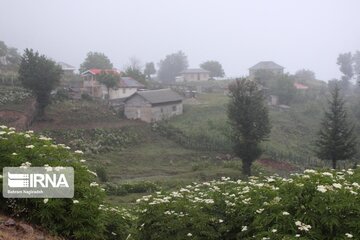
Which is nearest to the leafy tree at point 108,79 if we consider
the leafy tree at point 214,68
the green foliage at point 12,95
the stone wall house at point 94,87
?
the stone wall house at point 94,87

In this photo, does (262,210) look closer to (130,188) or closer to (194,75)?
(130,188)

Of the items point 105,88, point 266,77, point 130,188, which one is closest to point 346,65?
point 266,77

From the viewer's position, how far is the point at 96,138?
152 ft

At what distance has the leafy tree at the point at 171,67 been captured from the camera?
402 feet

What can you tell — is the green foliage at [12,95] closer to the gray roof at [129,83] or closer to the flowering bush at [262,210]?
→ the gray roof at [129,83]

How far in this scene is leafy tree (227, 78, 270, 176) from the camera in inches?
1411

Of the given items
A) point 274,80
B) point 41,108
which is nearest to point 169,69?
point 274,80

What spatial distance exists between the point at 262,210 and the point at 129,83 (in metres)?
63.2

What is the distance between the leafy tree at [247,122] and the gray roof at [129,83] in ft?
119

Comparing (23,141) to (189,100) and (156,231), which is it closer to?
(156,231)

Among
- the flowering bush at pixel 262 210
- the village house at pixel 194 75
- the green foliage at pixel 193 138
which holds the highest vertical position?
the village house at pixel 194 75

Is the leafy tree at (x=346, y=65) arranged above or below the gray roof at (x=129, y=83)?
above

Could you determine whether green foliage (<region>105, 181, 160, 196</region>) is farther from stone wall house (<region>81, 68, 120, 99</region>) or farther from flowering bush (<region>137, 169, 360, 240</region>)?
stone wall house (<region>81, 68, 120, 99</region>)

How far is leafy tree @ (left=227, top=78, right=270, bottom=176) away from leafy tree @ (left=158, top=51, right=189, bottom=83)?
84.9 metres
